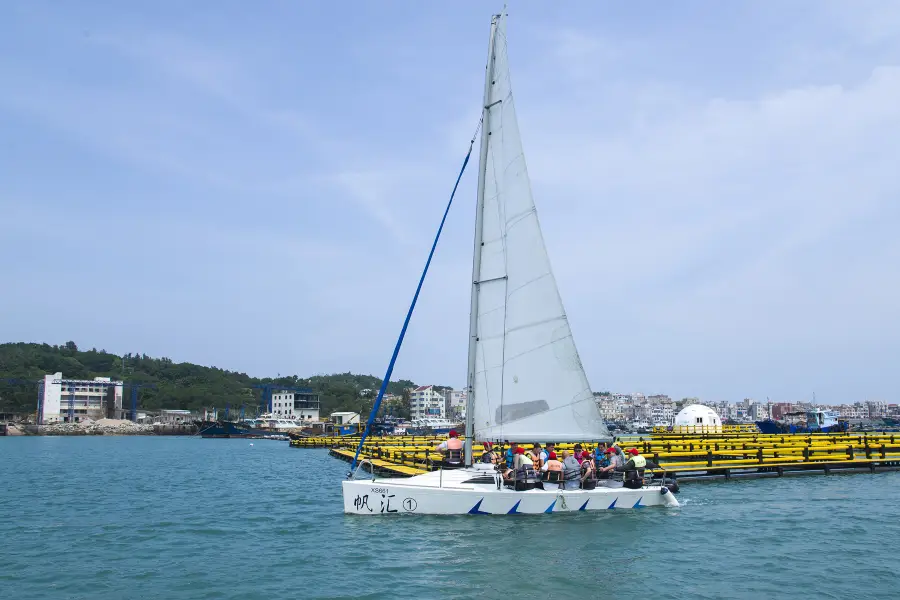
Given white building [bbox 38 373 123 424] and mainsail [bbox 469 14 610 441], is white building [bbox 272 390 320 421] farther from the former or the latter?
mainsail [bbox 469 14 610 441]

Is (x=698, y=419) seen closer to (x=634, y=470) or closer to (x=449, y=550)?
(x=634, y=470)

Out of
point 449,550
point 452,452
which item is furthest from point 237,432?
point 449,550

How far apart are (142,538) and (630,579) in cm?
1263

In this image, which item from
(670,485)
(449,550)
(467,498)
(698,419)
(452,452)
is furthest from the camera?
(698,419)

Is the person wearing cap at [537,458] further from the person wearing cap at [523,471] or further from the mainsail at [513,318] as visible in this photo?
the person wearing cap at [523,471]

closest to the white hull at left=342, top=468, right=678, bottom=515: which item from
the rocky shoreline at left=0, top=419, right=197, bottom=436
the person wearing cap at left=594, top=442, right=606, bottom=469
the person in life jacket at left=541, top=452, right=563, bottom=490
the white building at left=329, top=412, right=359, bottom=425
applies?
the person in life jacket at left=541, top=452, right=563, bottom=490

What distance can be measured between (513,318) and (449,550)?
7502mm

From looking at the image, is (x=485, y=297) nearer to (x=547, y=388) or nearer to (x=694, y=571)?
(x=547, y=388)

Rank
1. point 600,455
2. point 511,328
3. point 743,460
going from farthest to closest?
point 743,460 → point 600,455 → point 511,328

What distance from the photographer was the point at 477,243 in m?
21.5

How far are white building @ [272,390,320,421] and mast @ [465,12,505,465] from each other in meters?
163

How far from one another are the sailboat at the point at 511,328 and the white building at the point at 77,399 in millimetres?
167589

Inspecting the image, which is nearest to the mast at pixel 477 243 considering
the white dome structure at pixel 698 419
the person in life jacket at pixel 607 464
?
the person in life jacket at pixel 607 464

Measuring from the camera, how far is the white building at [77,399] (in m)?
164
